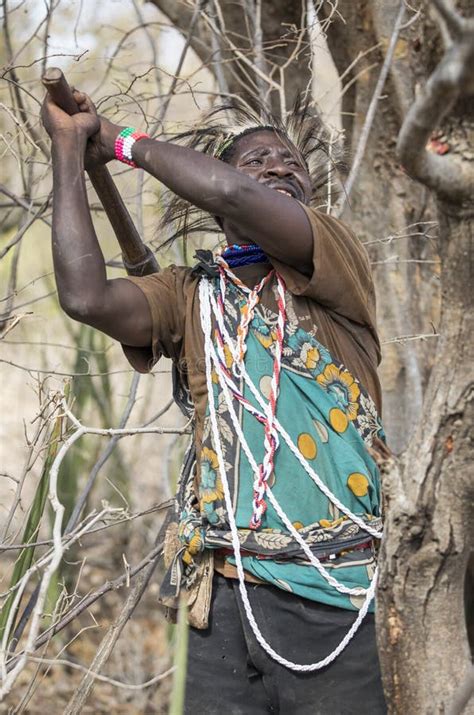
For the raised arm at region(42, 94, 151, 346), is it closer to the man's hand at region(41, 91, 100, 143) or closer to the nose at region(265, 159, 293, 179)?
the man's hand at region(41, 91, 100, 143)

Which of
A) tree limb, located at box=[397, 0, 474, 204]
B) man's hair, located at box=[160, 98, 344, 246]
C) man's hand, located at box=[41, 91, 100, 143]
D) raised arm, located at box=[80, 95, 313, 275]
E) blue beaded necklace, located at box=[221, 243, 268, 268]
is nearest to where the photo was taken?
tree limb, located at box=[397, 0, 474, 204]

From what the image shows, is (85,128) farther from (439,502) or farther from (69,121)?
(439,502)

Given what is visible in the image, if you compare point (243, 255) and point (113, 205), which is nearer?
point (243, 255)

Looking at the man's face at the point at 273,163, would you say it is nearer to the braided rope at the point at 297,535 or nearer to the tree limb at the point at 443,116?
the braided rope at the point at 297,535

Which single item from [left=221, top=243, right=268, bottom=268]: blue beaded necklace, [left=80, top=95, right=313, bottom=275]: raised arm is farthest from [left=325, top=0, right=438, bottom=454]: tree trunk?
[left=80, top=95, right=313, bottom=275]: raised arm

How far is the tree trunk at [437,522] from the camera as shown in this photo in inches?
64.4

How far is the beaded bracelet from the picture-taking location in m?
2.19

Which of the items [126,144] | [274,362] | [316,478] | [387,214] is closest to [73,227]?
[126,144]

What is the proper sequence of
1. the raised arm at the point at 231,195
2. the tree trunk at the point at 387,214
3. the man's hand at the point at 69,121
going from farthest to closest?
the tree trunk at the point at 387,214 → the man's hand at the point at 69,121 → the raised arm at the point at 231,195

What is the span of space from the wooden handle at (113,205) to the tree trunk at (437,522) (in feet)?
3.11

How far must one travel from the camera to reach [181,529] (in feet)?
7.29

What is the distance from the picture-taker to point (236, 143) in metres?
2.56

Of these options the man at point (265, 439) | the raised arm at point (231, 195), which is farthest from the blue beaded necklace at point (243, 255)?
the raised arm at point (231, 195)

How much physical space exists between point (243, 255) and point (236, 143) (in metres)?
0.36
